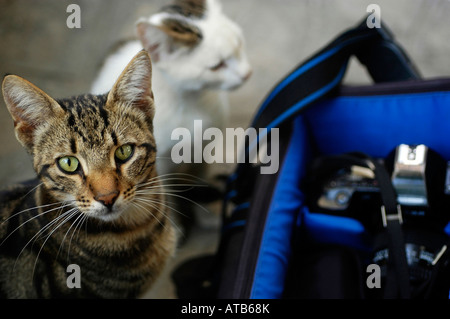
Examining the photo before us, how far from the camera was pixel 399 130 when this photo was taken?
747 mm

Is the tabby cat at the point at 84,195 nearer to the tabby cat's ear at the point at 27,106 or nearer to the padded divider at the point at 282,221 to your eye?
the tabby cat's ear at the point at 27,106

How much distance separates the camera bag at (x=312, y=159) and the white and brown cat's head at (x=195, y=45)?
0.36 feet

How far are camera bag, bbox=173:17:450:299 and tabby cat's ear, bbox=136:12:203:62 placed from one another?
221mm

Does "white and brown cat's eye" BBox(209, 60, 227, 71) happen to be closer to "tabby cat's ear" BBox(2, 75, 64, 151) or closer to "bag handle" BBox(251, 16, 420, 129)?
"bag handle" BBox(251, 16, 420, 129)

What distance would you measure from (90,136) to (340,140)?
60 cm

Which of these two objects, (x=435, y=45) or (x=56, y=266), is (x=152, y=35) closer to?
(x=56, y=266)

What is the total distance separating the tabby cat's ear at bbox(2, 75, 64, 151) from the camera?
0.30 m

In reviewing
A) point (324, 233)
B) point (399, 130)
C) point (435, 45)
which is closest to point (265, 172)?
point (324, 233)

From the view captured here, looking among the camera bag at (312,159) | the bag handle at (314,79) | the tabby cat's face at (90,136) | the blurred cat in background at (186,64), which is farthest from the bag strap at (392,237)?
the tabby cat's face at (90,136)

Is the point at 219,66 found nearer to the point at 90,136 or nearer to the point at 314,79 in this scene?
the point at 314,79

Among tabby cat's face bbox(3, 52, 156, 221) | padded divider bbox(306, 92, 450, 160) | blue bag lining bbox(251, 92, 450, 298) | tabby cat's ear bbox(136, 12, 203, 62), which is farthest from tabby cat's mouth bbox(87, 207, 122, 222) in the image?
padded divider bbox(306, 92, 450, 160)

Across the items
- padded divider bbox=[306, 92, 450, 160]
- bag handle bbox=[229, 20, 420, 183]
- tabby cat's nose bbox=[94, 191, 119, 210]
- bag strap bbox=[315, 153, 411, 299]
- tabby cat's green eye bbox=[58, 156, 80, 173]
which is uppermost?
bag handle bbox=[229, 20, 420, 183]

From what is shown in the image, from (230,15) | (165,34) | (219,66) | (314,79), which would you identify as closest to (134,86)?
(165,34)

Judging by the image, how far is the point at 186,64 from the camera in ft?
1.87
